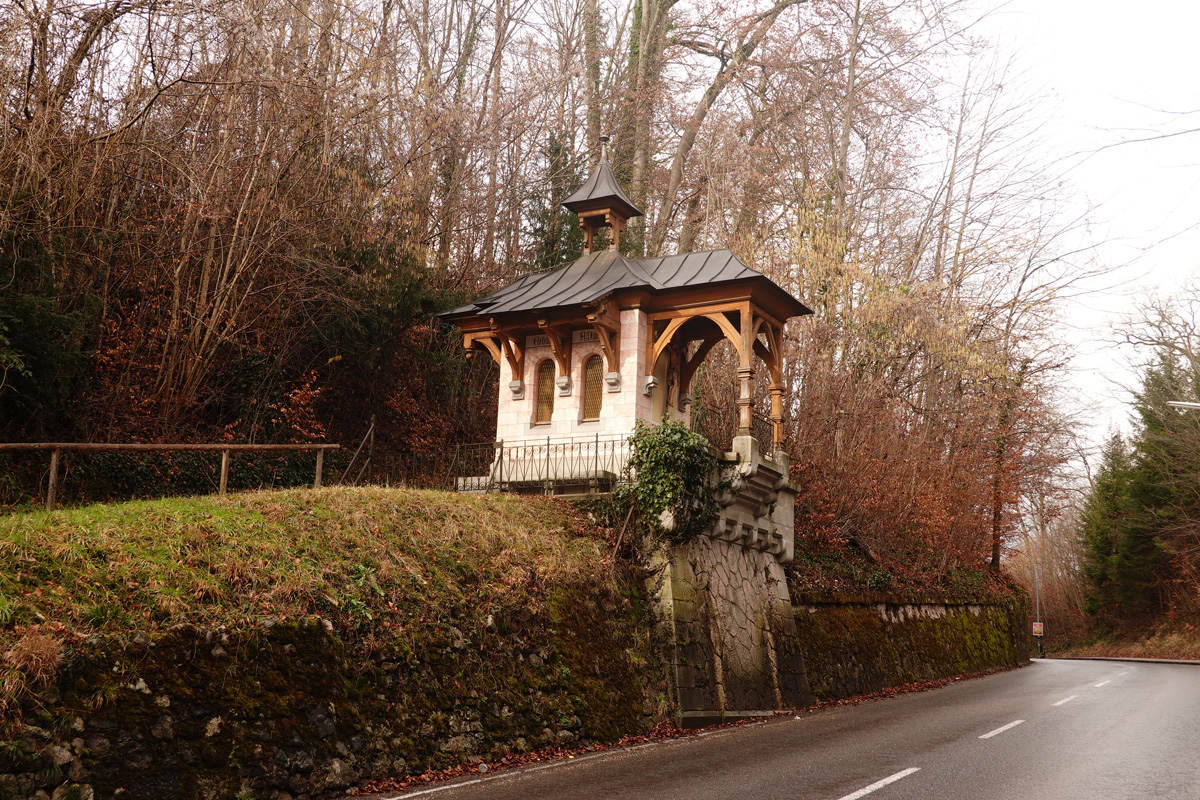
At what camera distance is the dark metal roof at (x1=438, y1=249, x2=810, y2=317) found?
638 inches

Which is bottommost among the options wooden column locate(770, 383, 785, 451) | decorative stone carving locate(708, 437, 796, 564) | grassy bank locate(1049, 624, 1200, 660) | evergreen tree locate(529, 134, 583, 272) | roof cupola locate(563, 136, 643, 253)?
grassy bank locate(1049, 624, 1200, 660)

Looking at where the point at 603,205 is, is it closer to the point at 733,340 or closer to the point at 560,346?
the point at 560,346

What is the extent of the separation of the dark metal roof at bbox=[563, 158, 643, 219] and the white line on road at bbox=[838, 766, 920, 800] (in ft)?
37.3

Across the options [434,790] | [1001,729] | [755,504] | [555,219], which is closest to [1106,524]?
[555,219]

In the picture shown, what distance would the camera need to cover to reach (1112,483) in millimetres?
46312

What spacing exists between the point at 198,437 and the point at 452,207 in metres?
10.1

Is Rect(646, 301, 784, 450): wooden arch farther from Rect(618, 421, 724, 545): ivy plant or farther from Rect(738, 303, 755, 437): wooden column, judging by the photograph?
Rect(618, 421, 724, 545): ivy plant

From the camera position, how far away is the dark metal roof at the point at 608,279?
1620 cm

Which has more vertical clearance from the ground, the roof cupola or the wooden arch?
the roof cupola

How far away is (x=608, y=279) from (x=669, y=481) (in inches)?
174

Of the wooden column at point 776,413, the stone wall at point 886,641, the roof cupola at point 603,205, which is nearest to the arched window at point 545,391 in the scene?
the roof cupola at point 603,205

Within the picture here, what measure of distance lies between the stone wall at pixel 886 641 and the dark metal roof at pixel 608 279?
6.52 metres

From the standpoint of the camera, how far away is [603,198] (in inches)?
702

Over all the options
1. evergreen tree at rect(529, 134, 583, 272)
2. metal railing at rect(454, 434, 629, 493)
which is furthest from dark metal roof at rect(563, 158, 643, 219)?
evergreen tree at rect(529, 134, 583, 272)
